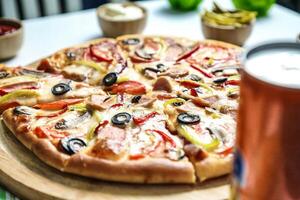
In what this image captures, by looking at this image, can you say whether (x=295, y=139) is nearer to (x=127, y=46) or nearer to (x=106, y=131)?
(x=106, y=131)

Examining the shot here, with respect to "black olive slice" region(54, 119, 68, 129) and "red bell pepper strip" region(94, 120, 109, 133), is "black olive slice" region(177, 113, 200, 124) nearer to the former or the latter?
"red bell pepper strip" region(94, 120, 109, 133)

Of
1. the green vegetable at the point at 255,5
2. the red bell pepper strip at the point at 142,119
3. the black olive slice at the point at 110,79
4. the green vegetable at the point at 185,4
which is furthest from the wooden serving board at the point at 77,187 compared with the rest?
the green vegetable at the point at 185,4

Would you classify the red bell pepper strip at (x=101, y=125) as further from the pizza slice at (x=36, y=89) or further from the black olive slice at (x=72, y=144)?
the pizza slice at (x=36, y=89)

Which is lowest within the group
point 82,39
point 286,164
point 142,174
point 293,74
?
point 82,39

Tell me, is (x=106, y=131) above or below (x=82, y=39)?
above

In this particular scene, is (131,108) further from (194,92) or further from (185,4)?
(185,4)

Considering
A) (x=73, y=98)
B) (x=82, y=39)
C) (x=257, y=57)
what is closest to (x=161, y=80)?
(x=73, y=98)

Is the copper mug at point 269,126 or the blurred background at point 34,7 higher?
the copper mug at point 269,126
